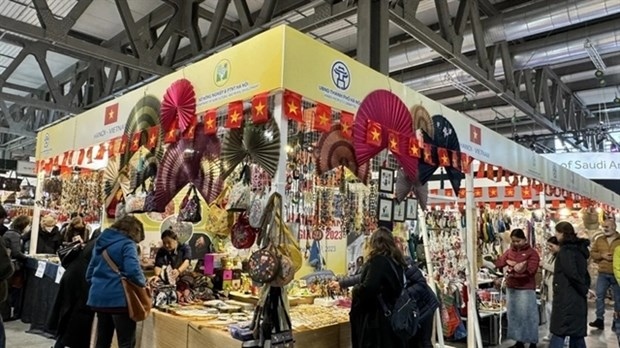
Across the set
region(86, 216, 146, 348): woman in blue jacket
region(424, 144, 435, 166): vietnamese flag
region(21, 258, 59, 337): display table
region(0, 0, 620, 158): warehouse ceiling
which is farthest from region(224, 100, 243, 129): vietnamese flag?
region(21, 258, 59, 337): display table

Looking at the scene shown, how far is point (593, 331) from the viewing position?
6.89 m

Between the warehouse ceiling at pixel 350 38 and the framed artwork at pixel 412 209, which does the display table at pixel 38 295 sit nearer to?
the warehouse ceiling at pixel 350 38

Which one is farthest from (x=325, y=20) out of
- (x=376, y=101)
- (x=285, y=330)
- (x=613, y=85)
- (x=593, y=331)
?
(x=613, y=85)

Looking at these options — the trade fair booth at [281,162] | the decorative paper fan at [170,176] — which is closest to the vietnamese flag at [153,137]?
the trade fair booth at [281,162]

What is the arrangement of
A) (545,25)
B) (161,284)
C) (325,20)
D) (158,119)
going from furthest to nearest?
(545,25), (325,20), (161,284), (158,119)

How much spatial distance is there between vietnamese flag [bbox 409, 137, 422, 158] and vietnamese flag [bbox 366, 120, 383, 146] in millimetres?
388

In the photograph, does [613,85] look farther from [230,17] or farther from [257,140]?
[257,140]

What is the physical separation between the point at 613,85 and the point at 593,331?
4911 millimetres

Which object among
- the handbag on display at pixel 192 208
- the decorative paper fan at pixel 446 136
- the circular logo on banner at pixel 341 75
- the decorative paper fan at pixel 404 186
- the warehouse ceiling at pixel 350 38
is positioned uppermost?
the warehouse ceiling at pixel 350 38

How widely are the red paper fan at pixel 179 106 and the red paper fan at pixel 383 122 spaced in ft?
3.82

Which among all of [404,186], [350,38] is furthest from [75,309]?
[350,38]

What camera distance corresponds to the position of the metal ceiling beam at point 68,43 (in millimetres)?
4668

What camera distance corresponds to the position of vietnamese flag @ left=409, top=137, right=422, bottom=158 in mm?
3473

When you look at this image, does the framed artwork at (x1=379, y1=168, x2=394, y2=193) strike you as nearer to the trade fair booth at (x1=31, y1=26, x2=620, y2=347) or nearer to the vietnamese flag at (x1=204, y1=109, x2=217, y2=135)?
the trade fair booth at (x1=31, y1=26, x2=620, y2=347)
